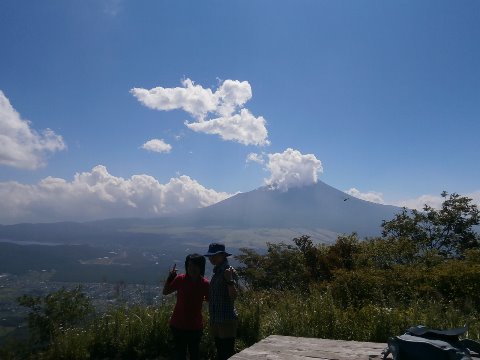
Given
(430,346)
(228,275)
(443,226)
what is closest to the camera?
(430,346)

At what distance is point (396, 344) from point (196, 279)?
2.66 m

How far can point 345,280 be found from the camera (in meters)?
8.54

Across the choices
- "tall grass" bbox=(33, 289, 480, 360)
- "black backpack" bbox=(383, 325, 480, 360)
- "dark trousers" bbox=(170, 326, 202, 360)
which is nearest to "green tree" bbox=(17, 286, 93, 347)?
"tall grass" bbox=(33, 289, 480, 360)

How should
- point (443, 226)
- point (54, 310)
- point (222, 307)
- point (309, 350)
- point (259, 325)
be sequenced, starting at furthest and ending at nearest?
point (443, 226), point (54, 310), point (259, 325), point (222, 307), point (309, 350)

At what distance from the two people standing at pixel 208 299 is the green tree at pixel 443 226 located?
1674cm

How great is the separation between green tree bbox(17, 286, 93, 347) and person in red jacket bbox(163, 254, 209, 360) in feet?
10.3

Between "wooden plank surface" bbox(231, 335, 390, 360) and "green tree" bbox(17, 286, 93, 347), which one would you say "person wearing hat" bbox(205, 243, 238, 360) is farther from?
"green tree" bbox(17, 286, 93, 347)

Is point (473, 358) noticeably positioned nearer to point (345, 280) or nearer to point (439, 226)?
point (345, 280)

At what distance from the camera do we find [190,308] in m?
4.72

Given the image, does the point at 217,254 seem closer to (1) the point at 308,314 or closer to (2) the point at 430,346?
(1) the point at 308,314

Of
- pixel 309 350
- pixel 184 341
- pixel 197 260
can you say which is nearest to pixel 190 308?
pixel 184 341

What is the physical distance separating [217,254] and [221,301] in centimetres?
57

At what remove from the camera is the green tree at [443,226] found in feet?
64.6

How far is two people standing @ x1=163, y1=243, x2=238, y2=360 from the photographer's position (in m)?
4.59
